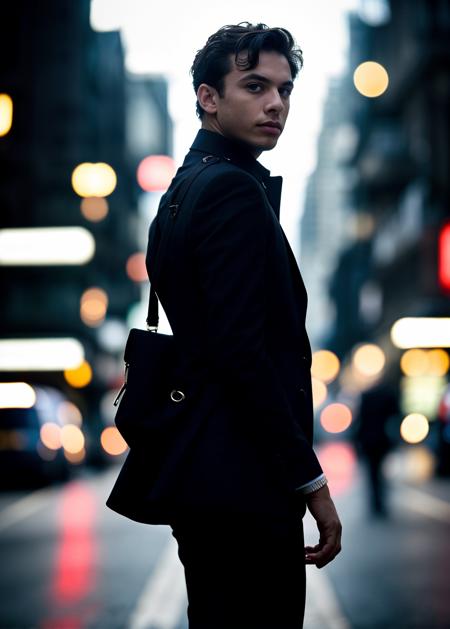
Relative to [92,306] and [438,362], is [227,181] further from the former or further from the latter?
[92,306]

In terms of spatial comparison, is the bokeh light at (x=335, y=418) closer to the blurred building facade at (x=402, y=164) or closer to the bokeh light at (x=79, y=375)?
the blurred building facade at (x=402, y=164)

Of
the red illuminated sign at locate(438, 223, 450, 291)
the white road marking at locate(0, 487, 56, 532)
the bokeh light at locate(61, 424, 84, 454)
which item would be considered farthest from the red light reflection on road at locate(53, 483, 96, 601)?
the red illuminated sign at locate(438, 223, 450, 291)

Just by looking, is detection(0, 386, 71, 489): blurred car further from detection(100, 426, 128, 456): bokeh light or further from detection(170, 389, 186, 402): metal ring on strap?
detection(170, 389, 186, 402): metal ring on strap

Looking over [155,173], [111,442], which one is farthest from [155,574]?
[155,173]

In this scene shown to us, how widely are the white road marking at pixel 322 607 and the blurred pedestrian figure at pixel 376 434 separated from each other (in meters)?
5.70

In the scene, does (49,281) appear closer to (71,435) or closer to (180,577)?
(71,435)

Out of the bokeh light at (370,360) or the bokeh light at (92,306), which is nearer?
the bokeh light at (92,306)

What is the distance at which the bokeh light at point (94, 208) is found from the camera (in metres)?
55.9

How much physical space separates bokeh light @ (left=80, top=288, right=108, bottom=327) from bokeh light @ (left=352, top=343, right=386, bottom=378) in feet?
45.9

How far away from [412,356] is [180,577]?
39164mm

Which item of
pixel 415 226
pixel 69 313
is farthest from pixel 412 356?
pixel 69 313

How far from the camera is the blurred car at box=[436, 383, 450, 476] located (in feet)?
68.8

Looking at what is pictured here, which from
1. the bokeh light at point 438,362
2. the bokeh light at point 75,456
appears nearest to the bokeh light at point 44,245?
the bokeh light at point 438,362

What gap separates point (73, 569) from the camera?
31.6ft
